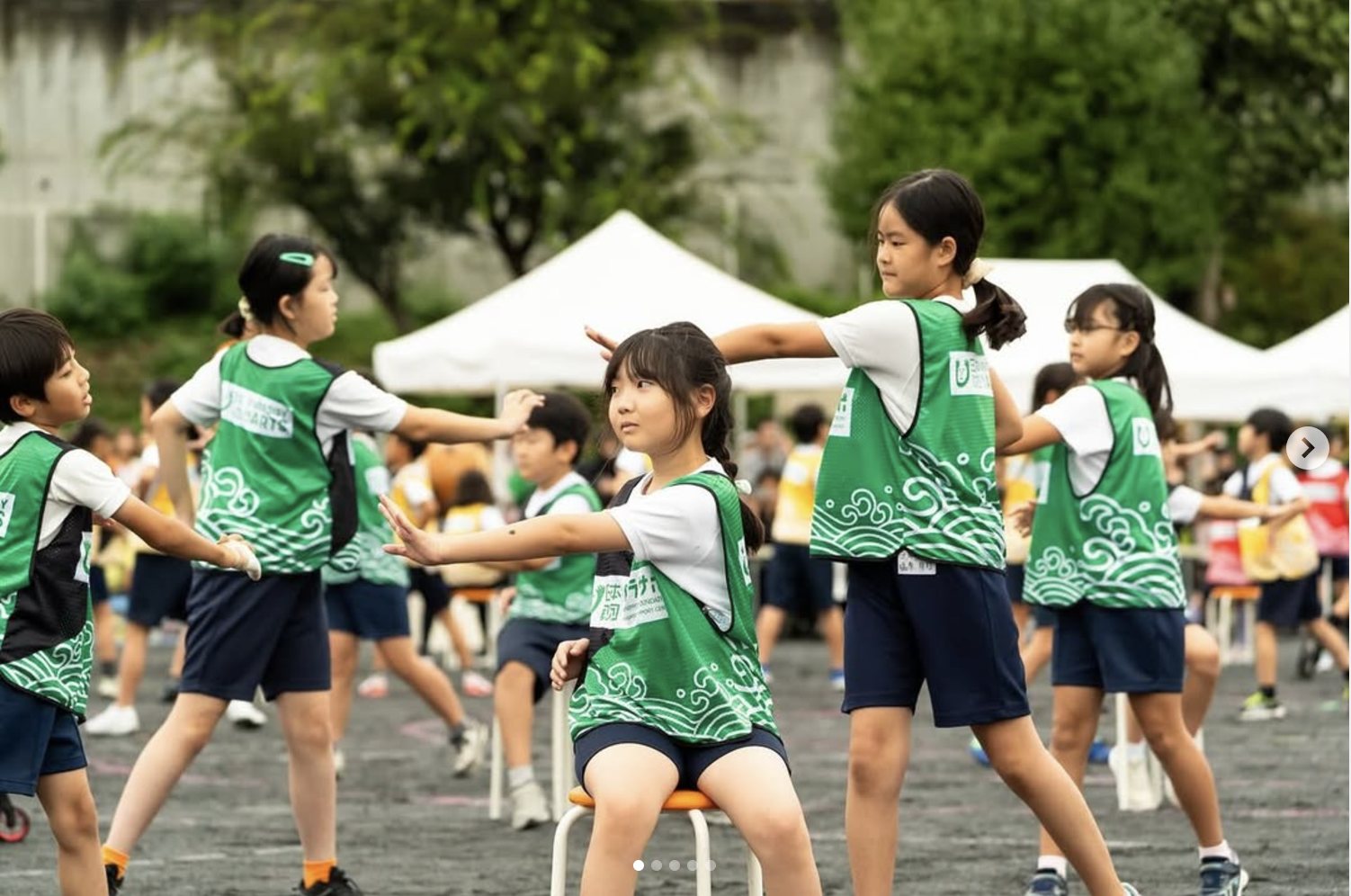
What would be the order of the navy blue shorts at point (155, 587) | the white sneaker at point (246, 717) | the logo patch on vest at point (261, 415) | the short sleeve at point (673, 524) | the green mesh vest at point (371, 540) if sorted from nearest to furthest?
the short sleeve at point (673, 524) < the logo patch on vest at point (261, 415) < the green mesh vest at point (371, 540) < the white sneaker at point (246, 717) < the navy blue shorts at point (155, 587)

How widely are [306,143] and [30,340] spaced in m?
26.1

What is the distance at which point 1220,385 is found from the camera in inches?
675

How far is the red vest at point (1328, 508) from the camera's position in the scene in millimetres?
16625

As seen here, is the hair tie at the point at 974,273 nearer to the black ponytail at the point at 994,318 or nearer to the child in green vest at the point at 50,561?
A: the black ponytail at the point at 994,318

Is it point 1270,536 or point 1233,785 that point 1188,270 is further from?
point 1233,785

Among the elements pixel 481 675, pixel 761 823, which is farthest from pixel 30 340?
pixel 481 675

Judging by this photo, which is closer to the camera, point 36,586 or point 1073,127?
point 36,586

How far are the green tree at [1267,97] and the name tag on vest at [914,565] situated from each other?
23719mm

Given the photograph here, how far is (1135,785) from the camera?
902 centimetres

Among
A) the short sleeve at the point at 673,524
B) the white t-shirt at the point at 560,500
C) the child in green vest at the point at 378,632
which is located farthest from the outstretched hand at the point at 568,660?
the child in green vest at the point at 378,632

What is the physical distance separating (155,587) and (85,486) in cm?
765

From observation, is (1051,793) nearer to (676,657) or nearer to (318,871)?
(676,657)

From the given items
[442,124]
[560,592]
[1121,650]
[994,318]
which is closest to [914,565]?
[994,318]

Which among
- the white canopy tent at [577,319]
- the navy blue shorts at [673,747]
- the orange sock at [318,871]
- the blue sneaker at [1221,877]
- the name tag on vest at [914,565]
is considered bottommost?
the blue sneaker at [1221,877]
